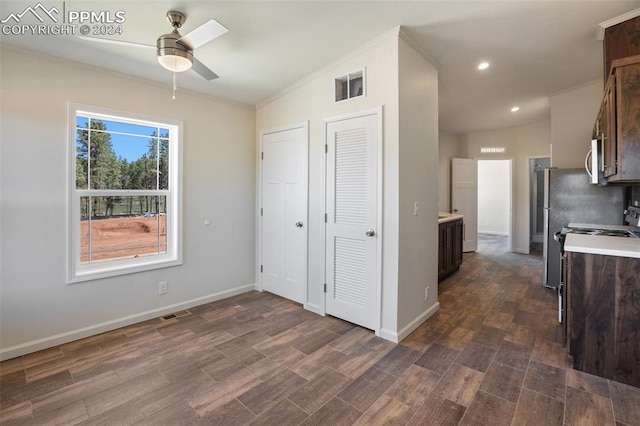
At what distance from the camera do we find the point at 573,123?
4.34m

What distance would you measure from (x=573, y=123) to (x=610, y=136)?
8.84ft

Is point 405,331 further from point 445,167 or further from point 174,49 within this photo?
point 445,167

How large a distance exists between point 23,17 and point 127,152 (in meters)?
1.31

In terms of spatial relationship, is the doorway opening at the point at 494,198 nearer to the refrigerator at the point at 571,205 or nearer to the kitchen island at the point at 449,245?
the kitchen island at the point at 449,245

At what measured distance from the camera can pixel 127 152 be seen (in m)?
3.23

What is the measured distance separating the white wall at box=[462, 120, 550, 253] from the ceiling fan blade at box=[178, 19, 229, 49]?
6.72 m

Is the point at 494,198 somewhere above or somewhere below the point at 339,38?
below

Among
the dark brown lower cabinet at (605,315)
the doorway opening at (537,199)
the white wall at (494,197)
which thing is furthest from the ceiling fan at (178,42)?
the white wall at (494,197)

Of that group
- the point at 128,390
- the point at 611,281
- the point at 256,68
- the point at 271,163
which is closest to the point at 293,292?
the point at 271,163

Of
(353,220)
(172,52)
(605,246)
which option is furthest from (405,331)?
(172,52)

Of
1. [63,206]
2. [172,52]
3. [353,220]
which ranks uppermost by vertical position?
[172,52]

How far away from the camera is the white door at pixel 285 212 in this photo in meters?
3.59

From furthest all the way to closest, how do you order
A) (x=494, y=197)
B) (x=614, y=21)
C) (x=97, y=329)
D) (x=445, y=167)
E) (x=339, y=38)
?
(x=494, y=197), (x=445, y=167), (x=97, y=329), (x=339, y=38), (x=614, y=21)

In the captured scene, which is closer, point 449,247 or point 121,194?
point 121,194
